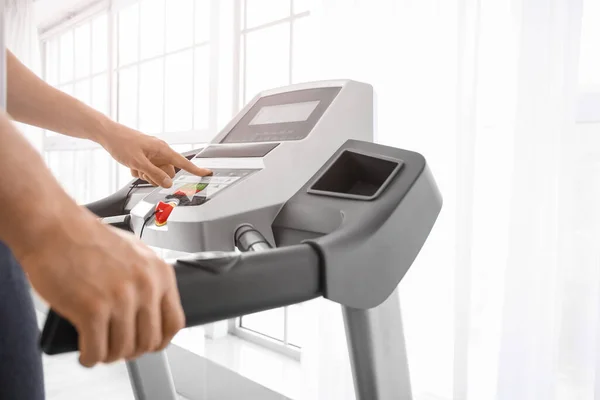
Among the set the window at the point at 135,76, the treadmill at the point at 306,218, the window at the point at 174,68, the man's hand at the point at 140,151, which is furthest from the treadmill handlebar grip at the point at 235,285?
the window at the point at 135,76

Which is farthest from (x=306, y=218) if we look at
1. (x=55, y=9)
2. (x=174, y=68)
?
(x=55, y=9)

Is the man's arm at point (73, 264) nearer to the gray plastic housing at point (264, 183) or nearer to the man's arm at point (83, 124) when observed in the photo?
the gray plastic housing at point (264, 183)

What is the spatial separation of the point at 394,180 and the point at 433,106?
2.57 feet

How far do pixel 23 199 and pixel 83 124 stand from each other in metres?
0.75

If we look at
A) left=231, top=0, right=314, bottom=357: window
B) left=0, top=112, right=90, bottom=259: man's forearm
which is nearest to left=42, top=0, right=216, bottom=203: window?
left=231, top=0, right=314, bottom=357: window

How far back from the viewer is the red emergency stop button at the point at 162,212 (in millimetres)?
927

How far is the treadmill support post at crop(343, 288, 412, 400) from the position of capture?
88 cm

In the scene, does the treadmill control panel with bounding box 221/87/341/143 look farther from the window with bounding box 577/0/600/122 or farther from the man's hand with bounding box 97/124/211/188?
the window with bounding box 577/0/600/122

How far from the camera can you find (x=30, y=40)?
13.6ft

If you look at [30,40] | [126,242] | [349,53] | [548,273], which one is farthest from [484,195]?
[30,40]

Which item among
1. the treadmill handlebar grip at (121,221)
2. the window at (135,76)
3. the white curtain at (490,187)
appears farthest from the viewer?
the window at (135,76)

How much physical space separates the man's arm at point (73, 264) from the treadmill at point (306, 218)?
13cm

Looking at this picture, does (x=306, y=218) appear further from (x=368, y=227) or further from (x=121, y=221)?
(x=121, y=221)

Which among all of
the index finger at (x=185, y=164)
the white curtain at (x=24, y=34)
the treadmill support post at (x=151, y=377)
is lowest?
the treadmill support post at (x=151, y=377)
